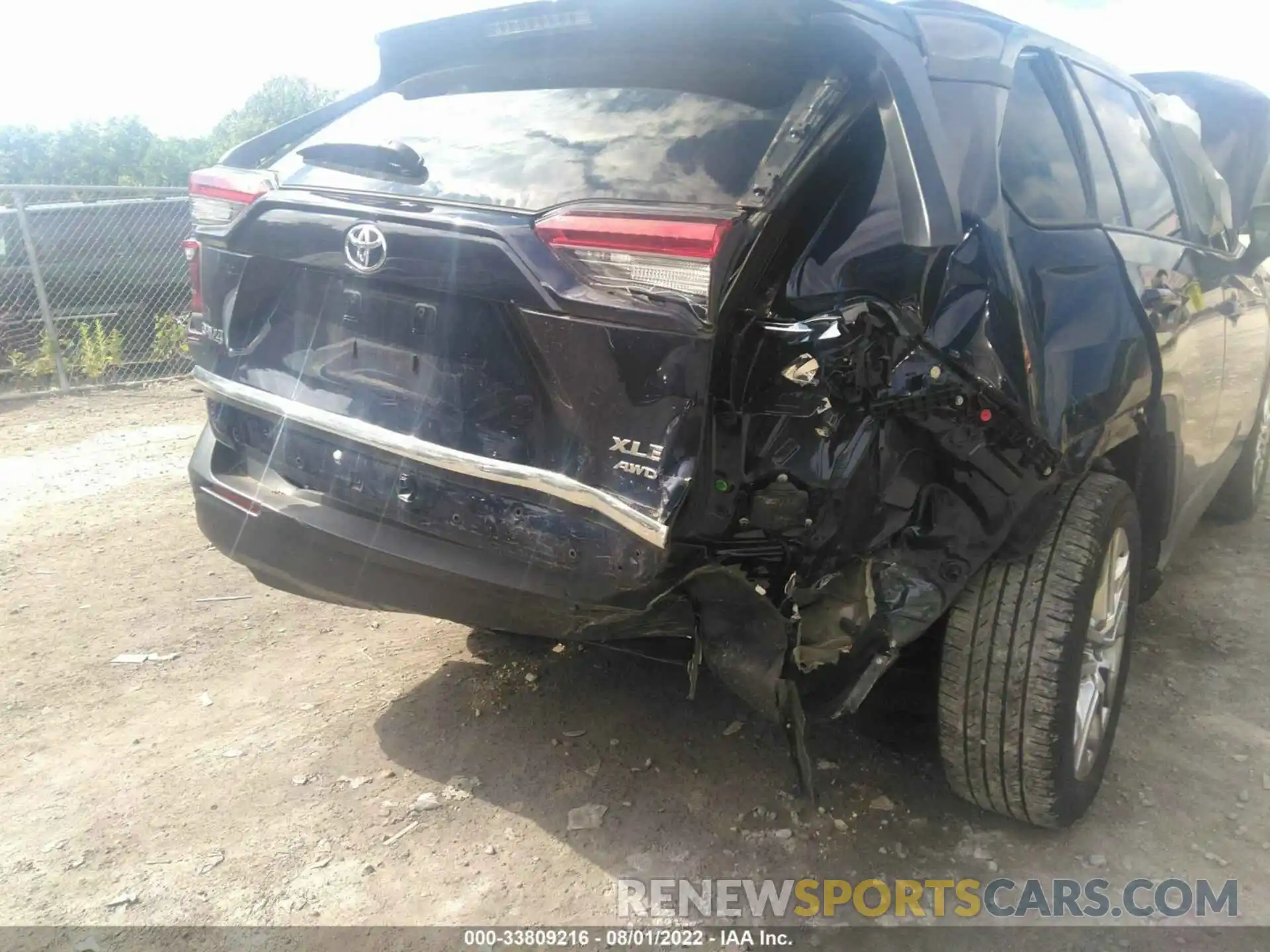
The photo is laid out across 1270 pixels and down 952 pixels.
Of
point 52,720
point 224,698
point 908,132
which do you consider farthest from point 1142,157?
point 52,720

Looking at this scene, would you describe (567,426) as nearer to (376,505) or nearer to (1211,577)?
(376,505)

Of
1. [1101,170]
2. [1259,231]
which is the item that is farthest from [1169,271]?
[1259,231]

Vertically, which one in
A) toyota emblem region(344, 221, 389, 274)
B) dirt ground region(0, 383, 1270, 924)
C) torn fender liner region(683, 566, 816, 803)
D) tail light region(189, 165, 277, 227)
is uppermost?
tail light region(189, 165, 277, 227)

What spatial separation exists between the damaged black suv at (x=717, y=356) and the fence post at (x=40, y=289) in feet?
19.0

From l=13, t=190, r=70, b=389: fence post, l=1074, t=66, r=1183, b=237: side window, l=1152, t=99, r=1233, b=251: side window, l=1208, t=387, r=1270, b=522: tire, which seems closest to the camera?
l=1074, t=66, r=1183, b=237: side window

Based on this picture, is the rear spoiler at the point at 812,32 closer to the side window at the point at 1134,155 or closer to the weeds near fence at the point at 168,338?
the side window at the point at 1134,155

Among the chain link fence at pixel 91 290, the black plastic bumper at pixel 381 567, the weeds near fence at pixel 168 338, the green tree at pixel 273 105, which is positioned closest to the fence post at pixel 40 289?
the chain link fence at pixel 91 290

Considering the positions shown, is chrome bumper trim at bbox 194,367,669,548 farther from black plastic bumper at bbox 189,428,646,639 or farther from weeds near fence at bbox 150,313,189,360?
weeds near fence at bbox 150,313,189,360

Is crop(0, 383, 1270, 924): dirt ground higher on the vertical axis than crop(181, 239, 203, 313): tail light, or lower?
lower

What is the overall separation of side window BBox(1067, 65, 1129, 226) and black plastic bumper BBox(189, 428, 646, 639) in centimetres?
185

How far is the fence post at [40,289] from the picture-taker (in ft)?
24.3

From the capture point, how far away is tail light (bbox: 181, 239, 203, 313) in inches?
102

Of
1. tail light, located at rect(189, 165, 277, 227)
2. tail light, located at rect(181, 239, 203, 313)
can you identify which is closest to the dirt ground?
tail light, located at rect(181, 239, 203, 313)

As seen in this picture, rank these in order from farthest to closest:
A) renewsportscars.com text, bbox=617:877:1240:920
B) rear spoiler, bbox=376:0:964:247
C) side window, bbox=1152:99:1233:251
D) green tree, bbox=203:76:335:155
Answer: green tree, bbox=203:76:335:155, side window, bbox=1152:99:1233:251, renewsportscars.com text, bbox=617:877:1240:920, rear spoiler, bbox=376:0:964:247
